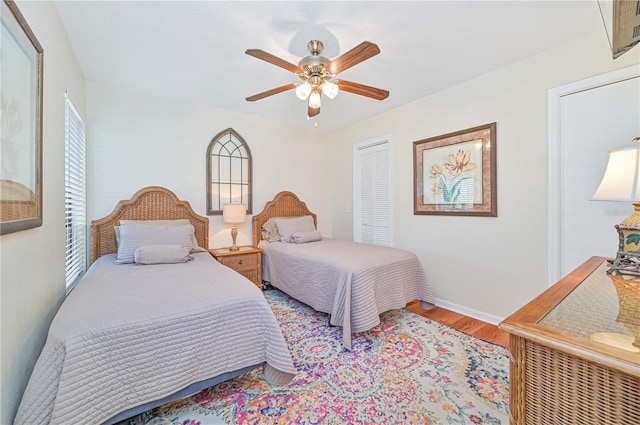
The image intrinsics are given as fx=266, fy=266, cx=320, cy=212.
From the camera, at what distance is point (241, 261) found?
333 cm

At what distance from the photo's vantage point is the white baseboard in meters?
2.65

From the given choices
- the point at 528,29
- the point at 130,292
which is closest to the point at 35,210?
the point at 130,292

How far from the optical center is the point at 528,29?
1.99m

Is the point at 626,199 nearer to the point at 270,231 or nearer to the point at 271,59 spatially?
the point at 271,59

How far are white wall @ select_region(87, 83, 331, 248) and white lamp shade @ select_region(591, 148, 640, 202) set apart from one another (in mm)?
3548

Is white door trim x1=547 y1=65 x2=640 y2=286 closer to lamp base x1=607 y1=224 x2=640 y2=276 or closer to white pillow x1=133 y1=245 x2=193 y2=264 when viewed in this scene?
lamp base x1=607 y1=224 x2=640 y2=276

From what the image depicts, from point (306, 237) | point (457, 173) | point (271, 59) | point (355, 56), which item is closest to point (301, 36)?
point (271, 59)

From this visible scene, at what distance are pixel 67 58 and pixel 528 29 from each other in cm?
354

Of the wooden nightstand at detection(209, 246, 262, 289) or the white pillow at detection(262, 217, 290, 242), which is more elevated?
the white pillow at detection(262, 217, 290, 242)

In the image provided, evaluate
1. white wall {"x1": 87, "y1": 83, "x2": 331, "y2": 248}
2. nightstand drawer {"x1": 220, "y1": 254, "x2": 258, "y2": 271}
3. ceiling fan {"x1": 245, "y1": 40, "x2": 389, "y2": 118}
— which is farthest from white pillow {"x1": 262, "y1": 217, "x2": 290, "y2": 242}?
ceiling fan {"x1": 245, "y1": 40, "x2": 389, "y2": 118}

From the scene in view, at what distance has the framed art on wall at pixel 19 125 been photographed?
1062mm

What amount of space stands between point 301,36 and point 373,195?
2451 mm

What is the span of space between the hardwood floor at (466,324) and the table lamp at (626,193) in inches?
45.7

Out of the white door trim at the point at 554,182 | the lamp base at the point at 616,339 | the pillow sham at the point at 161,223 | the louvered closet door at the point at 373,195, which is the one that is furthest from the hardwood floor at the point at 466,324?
the pillow sham at the point at 161,223
